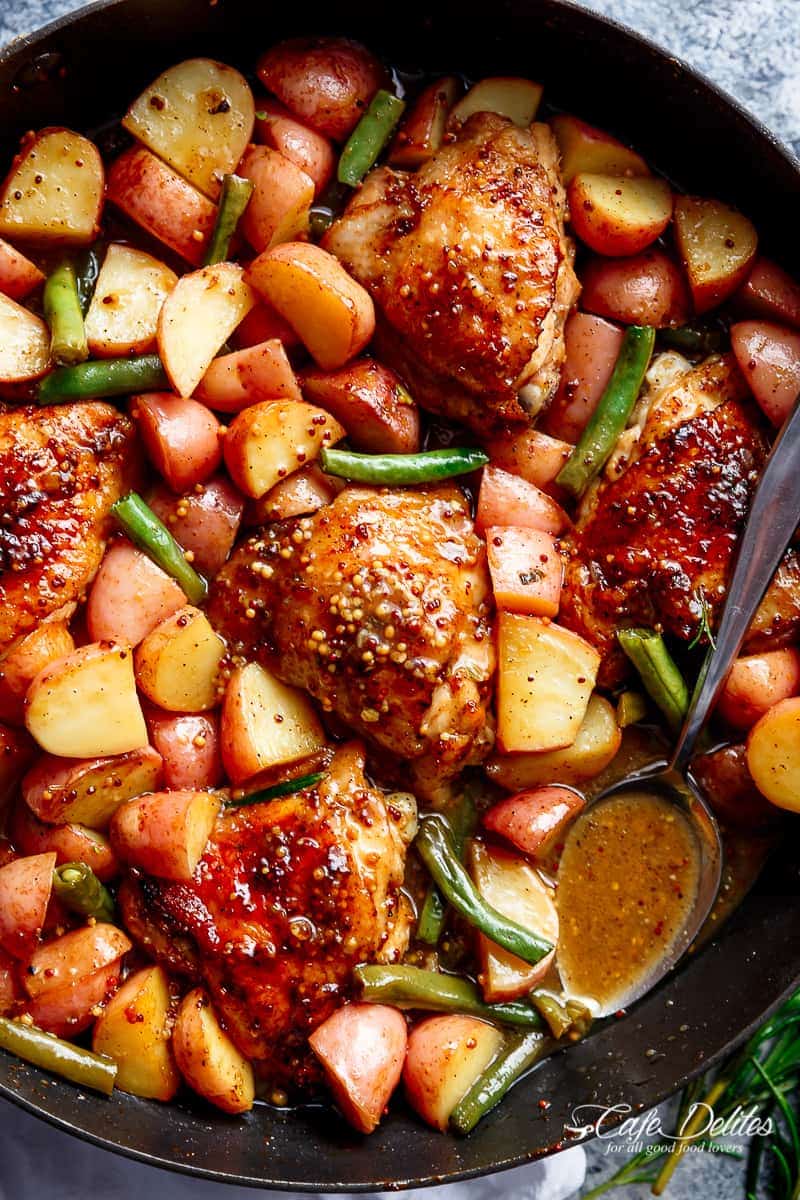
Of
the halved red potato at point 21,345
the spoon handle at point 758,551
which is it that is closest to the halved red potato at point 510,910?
the spoon handle at point 758,551

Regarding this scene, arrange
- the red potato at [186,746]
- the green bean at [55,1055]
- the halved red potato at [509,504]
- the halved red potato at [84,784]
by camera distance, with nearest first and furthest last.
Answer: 1. the green bean at [55,1055]
2. the halved red potato at [84,784]
3. the red potato at [186,746]
4. the halved red potato at [509,504]

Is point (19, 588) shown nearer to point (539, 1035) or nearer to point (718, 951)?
point (539, 1035)

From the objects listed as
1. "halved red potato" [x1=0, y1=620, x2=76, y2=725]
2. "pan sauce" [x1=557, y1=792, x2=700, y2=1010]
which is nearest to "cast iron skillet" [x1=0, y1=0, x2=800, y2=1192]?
"pan sauce" [x1=557, y1=792, x2=700, y2=1010]

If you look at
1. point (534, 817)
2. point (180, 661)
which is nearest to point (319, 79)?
point (180, 661)

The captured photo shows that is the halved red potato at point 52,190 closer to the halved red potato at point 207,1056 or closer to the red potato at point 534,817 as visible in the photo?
the red potato at point 534,817

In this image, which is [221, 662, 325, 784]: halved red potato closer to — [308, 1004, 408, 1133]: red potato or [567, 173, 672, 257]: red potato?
[308, 1004, 408, 1133]: red potato

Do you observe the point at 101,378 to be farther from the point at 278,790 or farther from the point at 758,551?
the point at 758,551
